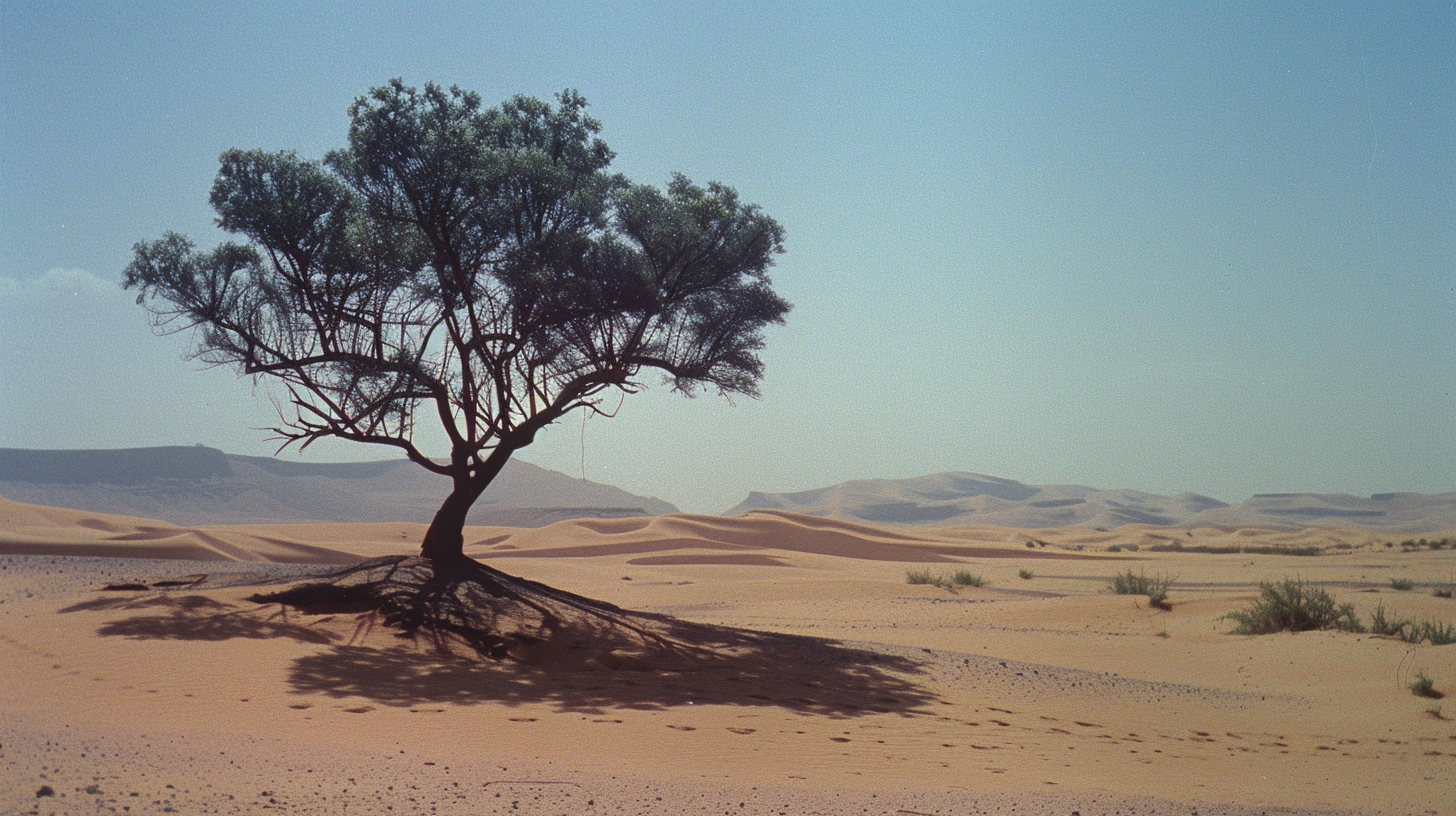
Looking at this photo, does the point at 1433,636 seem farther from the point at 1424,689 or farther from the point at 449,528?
the point at 449,528

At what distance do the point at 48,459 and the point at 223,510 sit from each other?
2236 centimetres

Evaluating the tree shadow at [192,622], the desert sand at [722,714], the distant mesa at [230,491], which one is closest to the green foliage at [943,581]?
the desert sand at [722,714]

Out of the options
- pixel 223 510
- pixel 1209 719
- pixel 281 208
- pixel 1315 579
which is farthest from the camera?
pixel 223 510

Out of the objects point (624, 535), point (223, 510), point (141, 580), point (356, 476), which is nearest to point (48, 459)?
point (223, 510)

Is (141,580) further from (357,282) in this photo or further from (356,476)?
(356,476)

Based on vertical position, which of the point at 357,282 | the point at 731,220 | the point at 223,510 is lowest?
the point at 223,510

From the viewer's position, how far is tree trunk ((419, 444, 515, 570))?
15398 mm

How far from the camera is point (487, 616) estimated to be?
43.5ft

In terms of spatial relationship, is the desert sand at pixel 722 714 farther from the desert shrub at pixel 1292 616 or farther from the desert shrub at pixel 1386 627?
the desert shrub at pixel 1386 627

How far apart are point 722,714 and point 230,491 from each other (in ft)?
307

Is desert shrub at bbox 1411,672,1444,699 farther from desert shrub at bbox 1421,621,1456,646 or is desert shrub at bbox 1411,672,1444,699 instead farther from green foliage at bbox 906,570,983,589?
green foliage at bbox 906,570,983,589

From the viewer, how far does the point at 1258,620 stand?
1695cm

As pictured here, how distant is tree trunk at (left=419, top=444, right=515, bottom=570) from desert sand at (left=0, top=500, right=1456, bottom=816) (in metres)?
2.19

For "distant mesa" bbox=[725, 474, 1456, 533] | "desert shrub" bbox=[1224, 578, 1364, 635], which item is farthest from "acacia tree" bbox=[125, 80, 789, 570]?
"distant mesa" bbox=[725, 474, 1456, 533]
